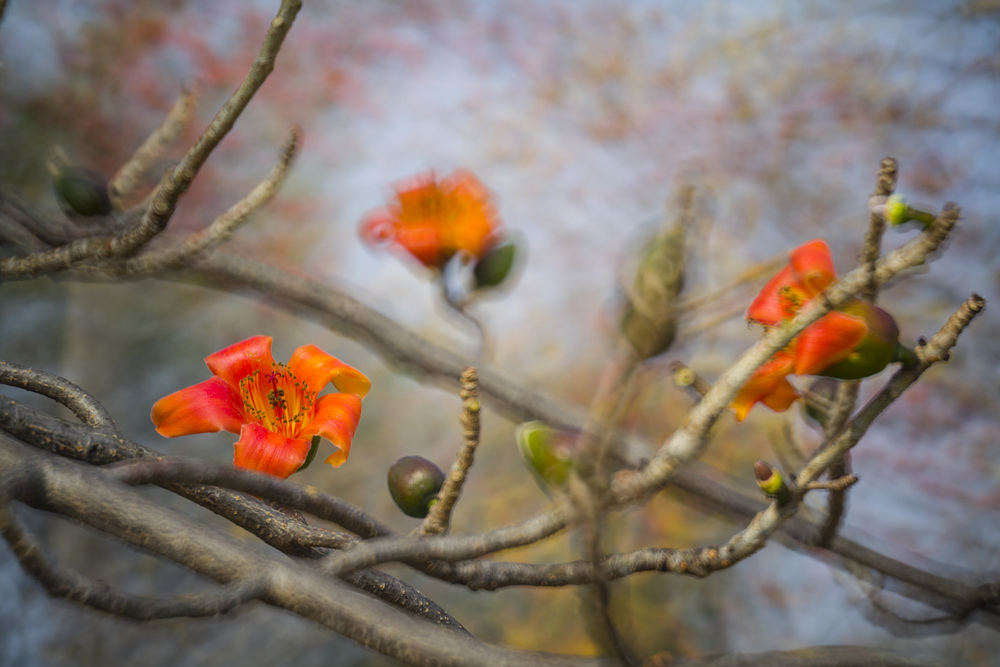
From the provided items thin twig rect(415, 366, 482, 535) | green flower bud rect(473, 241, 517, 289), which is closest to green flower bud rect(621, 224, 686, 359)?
thin twig rect(415, 366, 482, 535)

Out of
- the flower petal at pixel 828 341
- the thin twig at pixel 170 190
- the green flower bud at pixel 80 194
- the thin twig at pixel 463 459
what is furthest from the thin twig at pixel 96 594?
the green flower bud at pixel 80 194

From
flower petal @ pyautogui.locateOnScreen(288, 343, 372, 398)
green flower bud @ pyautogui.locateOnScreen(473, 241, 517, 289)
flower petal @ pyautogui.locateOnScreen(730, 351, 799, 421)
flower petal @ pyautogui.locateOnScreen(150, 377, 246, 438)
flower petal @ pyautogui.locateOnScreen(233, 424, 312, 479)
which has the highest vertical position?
green flower bud @ pyautogui.locateOnScreen(473, 241, 517, 289)

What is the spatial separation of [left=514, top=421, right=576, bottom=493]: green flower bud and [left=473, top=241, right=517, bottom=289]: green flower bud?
0.37 metres

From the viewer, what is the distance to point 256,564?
0.26 meters

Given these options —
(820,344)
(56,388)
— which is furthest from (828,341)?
(56,388)

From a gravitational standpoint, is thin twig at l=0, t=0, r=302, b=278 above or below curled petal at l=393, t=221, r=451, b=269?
below

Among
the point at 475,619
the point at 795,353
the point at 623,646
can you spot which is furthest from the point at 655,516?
the point at 623,646

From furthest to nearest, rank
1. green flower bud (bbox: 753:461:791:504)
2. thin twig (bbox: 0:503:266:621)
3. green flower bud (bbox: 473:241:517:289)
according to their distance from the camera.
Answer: green flower bud (bbox: 473:241:517:289) → green flower bud (bbox: 753:461:791:504) → thin twig (bbox: 0:503:266:621)

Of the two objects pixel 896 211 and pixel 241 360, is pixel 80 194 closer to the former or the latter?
pixel 241 360

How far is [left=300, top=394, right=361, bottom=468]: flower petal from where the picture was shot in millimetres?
431

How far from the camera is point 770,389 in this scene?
0.42 m

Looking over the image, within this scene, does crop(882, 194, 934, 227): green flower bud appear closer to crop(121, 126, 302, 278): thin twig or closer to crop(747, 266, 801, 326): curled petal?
crop(747, 266, 801, 326): curled petal

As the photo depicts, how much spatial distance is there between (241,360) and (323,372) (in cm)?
7

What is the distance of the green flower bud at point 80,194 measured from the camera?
0.59 metres
